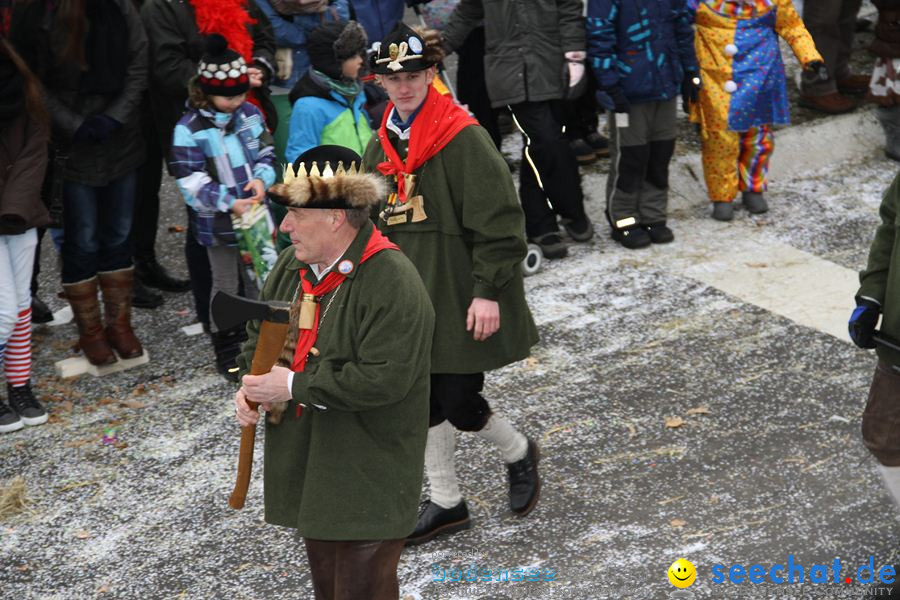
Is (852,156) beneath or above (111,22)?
beneath

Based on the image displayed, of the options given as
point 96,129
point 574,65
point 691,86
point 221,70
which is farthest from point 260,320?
point 691,86

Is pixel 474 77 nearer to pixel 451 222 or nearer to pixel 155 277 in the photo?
pixel 155 277

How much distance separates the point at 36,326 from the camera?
7801 mm

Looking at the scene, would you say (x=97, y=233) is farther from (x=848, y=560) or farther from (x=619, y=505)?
(x=848, y=560)

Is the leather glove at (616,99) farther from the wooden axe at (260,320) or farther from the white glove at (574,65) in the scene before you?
the wooden axe at (260,320)

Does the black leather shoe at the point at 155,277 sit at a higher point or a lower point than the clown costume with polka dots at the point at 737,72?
lower

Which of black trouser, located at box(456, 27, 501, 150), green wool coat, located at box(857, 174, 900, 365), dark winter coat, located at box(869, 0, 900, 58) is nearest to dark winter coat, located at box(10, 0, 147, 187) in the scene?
black trouser, located at box(456, 27, 501, 150)

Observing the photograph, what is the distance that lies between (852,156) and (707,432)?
5015 millimetres

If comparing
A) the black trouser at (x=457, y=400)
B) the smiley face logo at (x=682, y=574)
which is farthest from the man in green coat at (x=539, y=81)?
the smiley face logo at (x=682, y=574)

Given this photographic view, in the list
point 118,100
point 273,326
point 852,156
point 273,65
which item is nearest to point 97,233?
point 118,100

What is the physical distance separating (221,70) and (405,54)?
1.91 meters

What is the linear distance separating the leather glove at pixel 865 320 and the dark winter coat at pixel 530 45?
392 centimetres

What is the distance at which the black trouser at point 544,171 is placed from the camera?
324 inches

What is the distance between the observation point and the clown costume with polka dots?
873 centimetres
